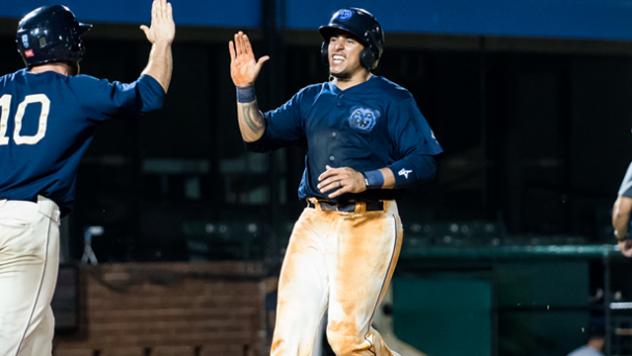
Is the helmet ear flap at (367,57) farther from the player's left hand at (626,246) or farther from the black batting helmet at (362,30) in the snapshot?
the player's left hand at (626,246)

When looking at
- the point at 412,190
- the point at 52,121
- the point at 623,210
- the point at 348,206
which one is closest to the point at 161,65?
the point at 52,121

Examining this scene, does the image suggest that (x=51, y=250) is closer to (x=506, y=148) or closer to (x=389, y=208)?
(x=389, y=208)

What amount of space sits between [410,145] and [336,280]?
29.2 inches

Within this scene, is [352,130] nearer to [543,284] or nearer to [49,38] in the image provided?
[49,38]

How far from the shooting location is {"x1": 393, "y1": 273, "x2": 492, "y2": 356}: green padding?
9.86 m

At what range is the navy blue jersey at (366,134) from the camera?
262 inches

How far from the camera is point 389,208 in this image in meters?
6.75

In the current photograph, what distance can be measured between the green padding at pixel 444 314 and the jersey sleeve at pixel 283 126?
3.14m

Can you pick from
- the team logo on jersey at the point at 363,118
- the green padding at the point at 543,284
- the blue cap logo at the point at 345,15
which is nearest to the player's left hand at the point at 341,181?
the team logo on jersey at the point at 363,118

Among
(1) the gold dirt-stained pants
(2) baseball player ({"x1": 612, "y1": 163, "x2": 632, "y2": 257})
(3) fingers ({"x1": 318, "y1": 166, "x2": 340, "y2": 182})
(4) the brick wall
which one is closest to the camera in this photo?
(3) fingers ({"x1": 318, "y1": 166, "x2": 340, "y2": 182})

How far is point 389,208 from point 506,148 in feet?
11.7

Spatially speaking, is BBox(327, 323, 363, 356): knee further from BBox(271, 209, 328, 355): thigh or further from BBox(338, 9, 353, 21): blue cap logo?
BBox(338, 9, 353, 21): blue cap logo

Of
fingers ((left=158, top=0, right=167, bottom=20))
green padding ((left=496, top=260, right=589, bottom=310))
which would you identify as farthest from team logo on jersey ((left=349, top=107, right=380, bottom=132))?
green padding ((left=496, top=260, right=589, bottom=310))

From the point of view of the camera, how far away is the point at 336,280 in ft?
21.5
